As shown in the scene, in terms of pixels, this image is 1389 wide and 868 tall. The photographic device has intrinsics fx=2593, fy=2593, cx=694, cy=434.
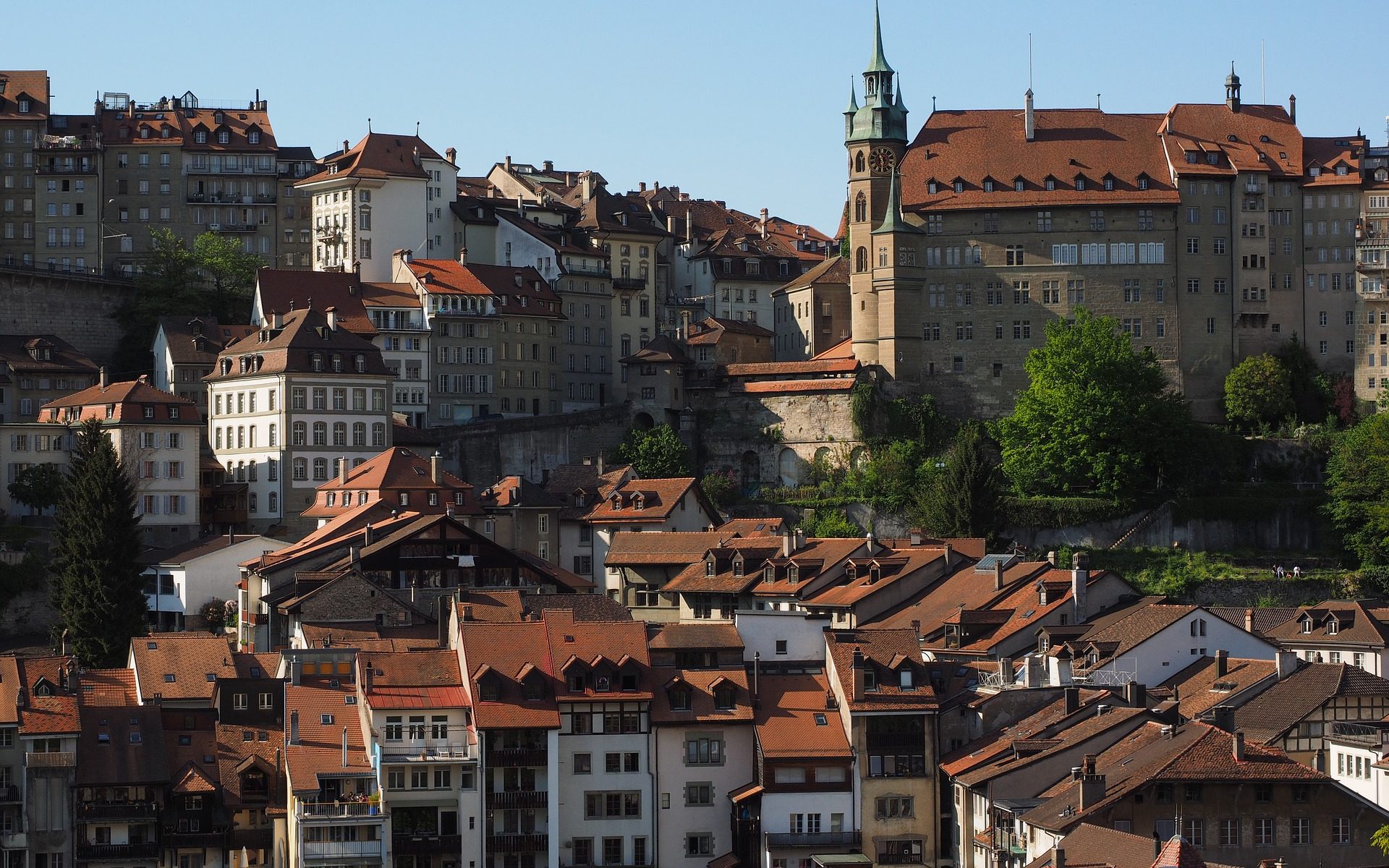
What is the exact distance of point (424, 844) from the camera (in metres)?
70.1

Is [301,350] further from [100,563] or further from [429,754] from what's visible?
[429,754]

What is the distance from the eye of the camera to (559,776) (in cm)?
7150

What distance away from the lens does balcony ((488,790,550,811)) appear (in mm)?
70750

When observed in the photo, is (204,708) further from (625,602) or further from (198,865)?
(625,602)

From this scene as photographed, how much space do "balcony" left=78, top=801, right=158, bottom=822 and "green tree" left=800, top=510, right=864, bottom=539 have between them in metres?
48.9

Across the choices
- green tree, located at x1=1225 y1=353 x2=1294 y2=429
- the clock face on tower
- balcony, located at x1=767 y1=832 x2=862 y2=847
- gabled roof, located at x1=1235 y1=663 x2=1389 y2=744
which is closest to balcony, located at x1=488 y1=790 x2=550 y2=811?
balcony, located at x1=767 y1=832 x2=862 y2=847

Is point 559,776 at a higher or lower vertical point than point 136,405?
lower

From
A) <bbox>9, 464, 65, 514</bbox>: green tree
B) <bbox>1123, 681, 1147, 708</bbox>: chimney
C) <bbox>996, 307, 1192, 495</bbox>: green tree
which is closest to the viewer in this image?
<bbox>1123, 681, 1147, 708</bbox>: chimney

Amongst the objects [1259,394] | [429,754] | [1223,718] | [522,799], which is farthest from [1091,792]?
[1259,394]

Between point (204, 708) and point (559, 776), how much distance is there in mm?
12891

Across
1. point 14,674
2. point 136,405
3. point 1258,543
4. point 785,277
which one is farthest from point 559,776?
point 785,277

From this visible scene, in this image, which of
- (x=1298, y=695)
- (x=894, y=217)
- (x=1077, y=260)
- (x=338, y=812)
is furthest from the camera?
(x=1077, y=260)

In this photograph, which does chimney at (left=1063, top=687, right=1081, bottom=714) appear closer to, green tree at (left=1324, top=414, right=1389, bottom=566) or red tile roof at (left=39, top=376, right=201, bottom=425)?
green tree at (left=1324, top=414, right=1389, bottom=566)

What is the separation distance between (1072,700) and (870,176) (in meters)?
61.3
